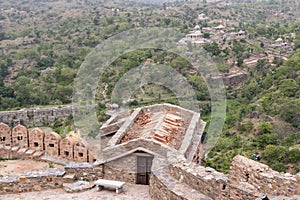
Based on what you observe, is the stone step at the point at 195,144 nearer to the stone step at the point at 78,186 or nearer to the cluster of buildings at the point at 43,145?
the stone step at the point at 78,186

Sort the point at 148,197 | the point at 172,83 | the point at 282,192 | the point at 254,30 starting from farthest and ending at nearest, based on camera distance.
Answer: the point at 254,30 → the point at 172,83 → the point at 148,197 → the point at 282,192

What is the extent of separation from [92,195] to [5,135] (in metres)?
4.79

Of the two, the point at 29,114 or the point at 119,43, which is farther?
the point at 29,114

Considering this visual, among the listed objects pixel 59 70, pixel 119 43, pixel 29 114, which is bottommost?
pixel 29 114

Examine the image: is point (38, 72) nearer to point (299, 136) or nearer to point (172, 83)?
point (172, 83)

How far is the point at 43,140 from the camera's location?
11.0m

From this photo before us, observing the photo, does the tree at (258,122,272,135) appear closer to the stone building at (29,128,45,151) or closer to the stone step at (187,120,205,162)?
the stone step at (187,120,205,162)

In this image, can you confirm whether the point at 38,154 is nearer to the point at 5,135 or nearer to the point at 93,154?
the point at 5,135

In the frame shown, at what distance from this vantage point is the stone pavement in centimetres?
797

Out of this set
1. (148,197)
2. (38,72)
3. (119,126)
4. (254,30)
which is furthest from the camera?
(254,30)

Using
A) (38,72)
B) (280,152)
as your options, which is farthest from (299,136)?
(38,72)

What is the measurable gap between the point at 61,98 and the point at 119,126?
2680cm

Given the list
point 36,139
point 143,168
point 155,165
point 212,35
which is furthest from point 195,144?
point 212,35

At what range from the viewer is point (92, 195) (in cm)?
807
